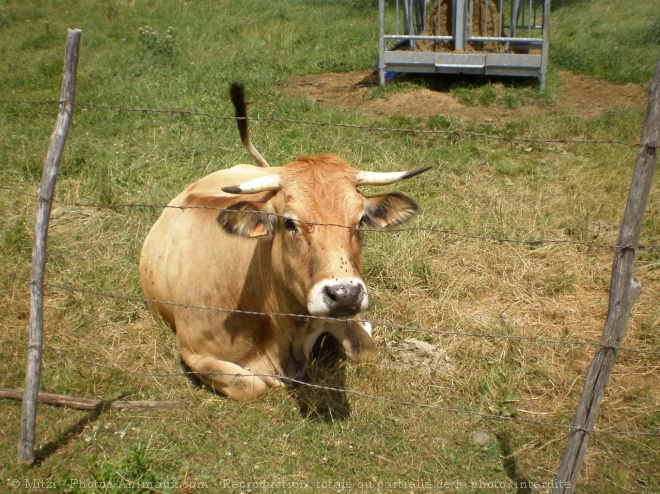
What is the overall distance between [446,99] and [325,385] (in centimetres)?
623

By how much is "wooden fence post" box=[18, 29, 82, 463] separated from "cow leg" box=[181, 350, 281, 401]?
106 centimetres

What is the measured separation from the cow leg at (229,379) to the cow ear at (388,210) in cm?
123

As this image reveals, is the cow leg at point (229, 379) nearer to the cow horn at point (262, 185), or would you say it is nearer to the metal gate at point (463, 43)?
the cow horn at point (262, 185)

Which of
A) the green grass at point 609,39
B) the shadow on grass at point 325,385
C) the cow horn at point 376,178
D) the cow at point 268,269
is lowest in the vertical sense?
the shadow on grass at point 325,385

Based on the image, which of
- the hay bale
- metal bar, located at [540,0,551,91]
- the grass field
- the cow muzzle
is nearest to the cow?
the cow muzzle

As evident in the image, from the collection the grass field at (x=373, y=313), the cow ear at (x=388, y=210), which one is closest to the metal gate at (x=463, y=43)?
the grass field at (x=373, y=313)

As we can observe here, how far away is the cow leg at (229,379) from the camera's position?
4.21 metres

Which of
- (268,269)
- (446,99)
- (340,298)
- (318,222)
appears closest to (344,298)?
(340,298)

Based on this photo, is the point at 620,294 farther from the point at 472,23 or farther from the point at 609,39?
the point at 609,39

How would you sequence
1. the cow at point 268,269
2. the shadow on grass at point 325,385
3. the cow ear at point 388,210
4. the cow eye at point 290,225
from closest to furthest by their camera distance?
the cow at point 268,269
the cow eye at point 290,225
the cow ear at point 388,210
the shadow on grass at point 325,385

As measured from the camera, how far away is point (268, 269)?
4.16 m

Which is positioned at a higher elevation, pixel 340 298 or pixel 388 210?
pixel 388 210

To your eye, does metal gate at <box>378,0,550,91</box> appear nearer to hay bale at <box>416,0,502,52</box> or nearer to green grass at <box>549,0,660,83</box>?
hay bale at <box>416,0,502,52</box>

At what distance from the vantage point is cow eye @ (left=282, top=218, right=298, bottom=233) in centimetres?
367
